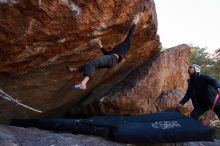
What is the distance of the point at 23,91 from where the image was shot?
1027 centimetres

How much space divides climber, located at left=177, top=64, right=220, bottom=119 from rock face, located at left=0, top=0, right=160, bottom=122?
2.46 meters

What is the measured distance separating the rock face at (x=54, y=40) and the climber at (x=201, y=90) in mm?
2461

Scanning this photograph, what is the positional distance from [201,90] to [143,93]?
13.8 feet

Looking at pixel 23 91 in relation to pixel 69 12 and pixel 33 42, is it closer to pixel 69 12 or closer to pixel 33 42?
pixel 33 42

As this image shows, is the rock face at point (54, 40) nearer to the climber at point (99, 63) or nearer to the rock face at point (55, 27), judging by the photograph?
the rock face at point (55, 27)

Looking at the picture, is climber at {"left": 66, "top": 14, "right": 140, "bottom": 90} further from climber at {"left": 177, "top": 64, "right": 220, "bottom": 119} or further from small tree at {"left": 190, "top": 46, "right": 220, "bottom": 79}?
small tree at {"left": 190, "top": 46, "right": 220, "bottom": 79}

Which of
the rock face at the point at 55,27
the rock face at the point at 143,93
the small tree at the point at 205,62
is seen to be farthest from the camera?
the small tree at the point at 205,62

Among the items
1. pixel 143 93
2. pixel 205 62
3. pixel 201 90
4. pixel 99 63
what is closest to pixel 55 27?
pixel 99 63

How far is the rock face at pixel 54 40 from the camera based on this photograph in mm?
7496

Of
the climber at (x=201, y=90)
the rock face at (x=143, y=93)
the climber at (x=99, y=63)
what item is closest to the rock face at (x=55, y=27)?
the climber at (x=99, y=63)

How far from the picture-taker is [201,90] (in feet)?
26.4

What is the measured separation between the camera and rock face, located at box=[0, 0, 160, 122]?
750cm

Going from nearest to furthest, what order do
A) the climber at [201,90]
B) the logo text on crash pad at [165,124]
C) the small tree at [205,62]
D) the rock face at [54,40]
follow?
the logo text on crash pad at [165,124] → the rock face at [54,40] → the climber at [201,90] → the small tree at [205,62]

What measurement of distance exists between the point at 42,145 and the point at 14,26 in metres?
2.98
